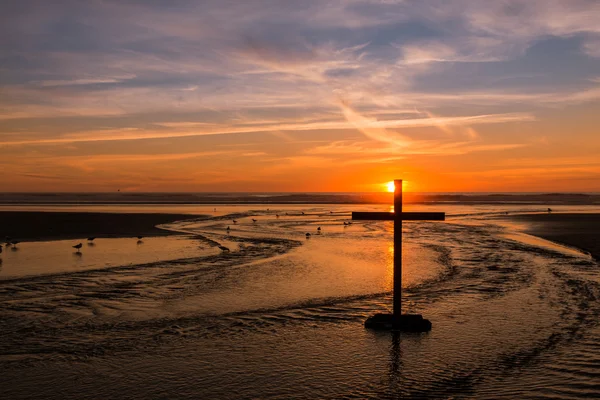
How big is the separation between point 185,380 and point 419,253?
1966cm

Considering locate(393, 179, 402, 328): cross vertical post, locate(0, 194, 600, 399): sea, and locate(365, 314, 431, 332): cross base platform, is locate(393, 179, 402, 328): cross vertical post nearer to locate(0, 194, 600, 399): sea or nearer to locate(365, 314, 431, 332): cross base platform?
locate(365, 314, 431, 332): cross base platform

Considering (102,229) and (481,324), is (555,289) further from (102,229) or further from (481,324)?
(102,229)

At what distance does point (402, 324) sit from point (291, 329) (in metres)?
2.68

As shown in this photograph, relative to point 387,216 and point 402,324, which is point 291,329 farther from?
point 387,216

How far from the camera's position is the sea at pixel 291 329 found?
8594 mm

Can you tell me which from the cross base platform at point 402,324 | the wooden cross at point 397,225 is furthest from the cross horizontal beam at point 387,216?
the cross base platform at point 402,324

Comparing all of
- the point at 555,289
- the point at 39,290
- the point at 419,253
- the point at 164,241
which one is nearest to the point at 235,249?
the point at 164,241

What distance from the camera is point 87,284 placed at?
17.5 metres

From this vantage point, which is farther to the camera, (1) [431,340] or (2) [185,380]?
(1) [431,340]

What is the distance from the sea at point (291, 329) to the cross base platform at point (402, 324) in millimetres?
226

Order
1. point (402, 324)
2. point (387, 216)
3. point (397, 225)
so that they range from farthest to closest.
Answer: point (387, 216) → point (397, 225) → point (402, 324)

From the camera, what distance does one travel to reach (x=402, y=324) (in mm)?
11922

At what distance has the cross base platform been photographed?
11836 mm

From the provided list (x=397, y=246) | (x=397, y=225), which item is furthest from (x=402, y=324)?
(x=397, y=225)
